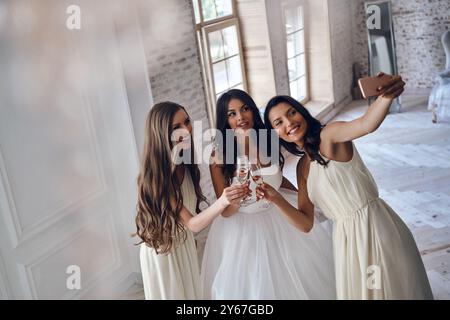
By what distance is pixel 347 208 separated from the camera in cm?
179

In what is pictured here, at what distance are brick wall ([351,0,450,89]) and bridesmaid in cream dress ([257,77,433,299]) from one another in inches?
37.8

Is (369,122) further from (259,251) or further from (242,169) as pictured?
(259,251)

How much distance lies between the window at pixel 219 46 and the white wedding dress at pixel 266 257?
0.50m

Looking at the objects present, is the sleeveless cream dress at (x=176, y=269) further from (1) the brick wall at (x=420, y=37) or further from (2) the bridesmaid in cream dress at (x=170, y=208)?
(1) the brick wall at (x=420, y=37)

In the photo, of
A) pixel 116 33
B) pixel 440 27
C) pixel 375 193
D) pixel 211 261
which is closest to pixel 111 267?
pixel 211 261

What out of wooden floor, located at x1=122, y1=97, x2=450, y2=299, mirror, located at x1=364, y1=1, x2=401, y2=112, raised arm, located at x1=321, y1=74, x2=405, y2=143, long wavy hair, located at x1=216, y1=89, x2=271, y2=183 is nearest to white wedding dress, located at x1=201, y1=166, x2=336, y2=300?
long wavy hair, located at x1=216, y1=89, x2=271, y2=183

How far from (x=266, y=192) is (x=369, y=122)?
0.41 m

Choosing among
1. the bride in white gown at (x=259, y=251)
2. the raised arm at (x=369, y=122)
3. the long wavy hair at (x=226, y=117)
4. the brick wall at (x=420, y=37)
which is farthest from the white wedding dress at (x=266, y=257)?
the brick wall at (x=420, y=37)

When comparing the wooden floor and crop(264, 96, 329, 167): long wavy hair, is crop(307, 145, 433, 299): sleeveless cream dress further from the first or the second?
the wooden floor

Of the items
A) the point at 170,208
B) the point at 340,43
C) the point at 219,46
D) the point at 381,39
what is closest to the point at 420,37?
the point at 381,39

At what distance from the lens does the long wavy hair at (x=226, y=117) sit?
184 centimetres

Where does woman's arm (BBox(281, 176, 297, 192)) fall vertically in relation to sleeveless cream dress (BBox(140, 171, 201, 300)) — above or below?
above

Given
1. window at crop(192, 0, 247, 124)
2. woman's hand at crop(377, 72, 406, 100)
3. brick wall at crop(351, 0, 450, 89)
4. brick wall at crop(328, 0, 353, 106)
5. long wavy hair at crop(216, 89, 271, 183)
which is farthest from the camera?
brick wall at crop(351, 0, 450, 89)

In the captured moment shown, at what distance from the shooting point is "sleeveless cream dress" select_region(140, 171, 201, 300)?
1895 millimetres
